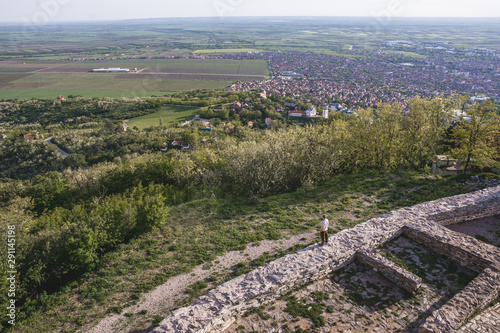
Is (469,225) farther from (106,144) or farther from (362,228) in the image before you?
(106,144)

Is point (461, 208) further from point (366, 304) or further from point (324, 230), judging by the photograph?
point (366, 304)

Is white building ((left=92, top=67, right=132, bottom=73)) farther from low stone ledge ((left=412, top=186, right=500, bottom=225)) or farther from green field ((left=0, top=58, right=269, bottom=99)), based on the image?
low stone ledge ((left=412, top=186, right=500, bottom=225))

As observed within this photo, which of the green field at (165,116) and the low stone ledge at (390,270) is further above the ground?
the low stone ledge at (390,270)

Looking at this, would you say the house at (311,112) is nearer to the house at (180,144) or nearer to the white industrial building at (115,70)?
the house at (180,144)

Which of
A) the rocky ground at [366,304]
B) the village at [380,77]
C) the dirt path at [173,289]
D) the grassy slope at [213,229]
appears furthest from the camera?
the village at [380,77]

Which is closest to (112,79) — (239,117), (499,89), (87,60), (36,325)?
(87,60)

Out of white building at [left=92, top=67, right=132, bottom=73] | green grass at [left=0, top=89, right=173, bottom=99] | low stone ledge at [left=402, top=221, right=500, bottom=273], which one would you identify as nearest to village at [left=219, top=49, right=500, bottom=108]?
green grass at [left=0, top=89, right=173, bottom=99]

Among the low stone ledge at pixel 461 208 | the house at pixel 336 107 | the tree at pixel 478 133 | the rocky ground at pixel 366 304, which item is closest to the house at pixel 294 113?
the house at pixel 336 107
